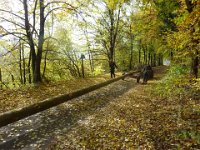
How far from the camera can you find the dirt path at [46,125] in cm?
696

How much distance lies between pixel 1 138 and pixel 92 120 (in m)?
3.55

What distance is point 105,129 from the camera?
8227 millimetres

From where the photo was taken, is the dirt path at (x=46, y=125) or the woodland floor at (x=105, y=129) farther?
the dirt path at (x=46, y=125)

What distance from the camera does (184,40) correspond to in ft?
34.1

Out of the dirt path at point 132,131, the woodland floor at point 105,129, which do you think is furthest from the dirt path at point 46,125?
the dirt path at point 132,131

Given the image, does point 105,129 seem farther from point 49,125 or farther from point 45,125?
point 45,125

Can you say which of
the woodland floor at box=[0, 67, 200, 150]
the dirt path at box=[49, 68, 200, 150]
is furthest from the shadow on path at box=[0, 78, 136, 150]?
the dirt path at box=[49, 68, 200, 150]

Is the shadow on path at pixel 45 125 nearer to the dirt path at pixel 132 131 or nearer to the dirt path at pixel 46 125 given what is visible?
the dirt path at pixel 46 125

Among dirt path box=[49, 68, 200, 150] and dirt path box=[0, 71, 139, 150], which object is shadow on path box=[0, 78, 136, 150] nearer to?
dirt path box=[0, 71, 139, 150]

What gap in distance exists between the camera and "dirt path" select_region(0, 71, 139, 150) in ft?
22.8

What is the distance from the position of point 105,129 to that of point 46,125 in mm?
2256

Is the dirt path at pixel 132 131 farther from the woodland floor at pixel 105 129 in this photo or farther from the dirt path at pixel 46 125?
the dirt path at pixel 46 125

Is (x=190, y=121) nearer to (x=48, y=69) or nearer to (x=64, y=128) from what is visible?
(x=64, y=128)

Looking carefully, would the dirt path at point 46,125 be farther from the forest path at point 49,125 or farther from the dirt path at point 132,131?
the dirt path at point 132,131
